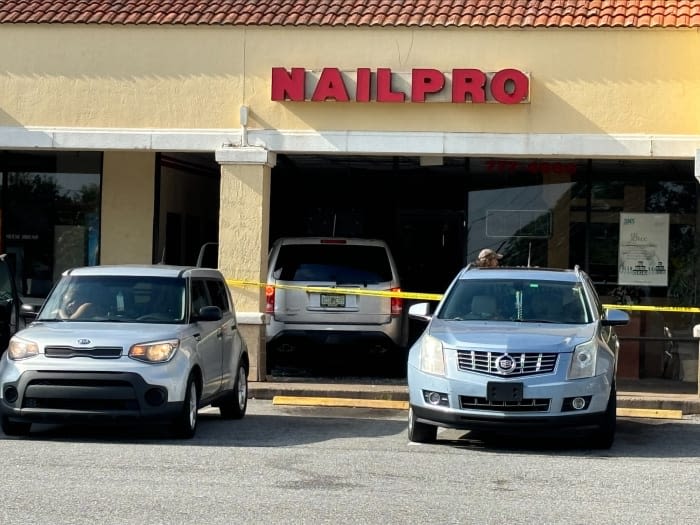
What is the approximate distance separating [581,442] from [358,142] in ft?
20.0

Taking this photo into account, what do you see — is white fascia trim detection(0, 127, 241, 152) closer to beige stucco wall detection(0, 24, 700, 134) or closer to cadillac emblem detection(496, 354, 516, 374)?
beige stucco wall detection(0, 24, 700, 134)

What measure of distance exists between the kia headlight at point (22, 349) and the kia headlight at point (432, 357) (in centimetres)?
361

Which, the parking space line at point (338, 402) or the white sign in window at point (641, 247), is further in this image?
the white sign in window at point (641, 247)

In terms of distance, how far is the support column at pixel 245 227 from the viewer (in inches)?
668

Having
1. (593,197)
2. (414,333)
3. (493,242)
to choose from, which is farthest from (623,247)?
(414,333)

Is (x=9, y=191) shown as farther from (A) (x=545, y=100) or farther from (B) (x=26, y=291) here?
(A) (x=545, y=100)

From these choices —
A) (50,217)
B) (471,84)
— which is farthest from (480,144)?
(50,217)

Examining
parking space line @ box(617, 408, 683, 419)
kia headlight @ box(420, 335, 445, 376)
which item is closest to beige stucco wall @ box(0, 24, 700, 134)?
parking space line @ box(617, 408, 683, 419)

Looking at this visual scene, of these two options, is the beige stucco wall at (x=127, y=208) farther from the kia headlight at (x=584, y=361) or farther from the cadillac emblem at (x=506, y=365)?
the kia headlight at (x=584, y=361)

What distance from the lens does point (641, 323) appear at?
18562mm

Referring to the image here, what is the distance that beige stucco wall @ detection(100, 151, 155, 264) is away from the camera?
19.7 meters

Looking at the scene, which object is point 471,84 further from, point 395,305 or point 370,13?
point 395,305

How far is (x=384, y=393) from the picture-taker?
1608 cm

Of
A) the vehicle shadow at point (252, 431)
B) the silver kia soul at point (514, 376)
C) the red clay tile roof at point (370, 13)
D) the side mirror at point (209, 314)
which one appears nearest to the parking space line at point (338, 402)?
the vehicle shadow at point (252, 431)
